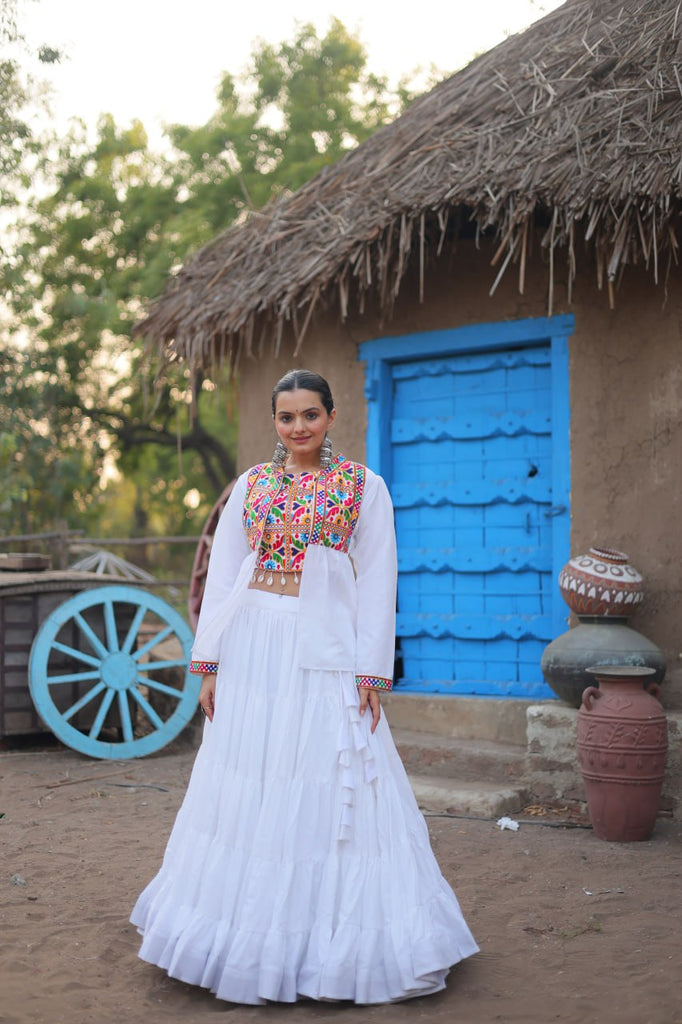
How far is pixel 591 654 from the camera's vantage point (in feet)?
16.1

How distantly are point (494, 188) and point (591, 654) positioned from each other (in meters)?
2.29

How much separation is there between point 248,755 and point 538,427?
340 centimetres

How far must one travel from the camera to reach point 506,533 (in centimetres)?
593

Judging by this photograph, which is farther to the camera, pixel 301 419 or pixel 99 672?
pixel 99 672

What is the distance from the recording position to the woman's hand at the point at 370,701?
9.57 feet

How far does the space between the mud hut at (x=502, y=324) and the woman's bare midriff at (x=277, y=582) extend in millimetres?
2559

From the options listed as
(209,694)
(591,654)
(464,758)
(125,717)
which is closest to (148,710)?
(125,717)

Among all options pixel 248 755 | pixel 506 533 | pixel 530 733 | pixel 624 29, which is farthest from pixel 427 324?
pixel 248 755

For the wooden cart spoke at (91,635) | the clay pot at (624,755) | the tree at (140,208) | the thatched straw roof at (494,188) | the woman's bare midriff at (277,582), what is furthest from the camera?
the tree at (140,208)

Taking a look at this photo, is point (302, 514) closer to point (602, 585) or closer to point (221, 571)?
point (221, 571)

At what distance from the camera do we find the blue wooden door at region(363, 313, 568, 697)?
5.80 meters

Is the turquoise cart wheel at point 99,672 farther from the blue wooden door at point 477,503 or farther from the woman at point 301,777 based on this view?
the woman at point 301,777

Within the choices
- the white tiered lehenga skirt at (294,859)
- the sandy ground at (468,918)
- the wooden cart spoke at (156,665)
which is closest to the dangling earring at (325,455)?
the white tiered lehenga skirt at (294,859)

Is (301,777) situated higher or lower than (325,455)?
lower
